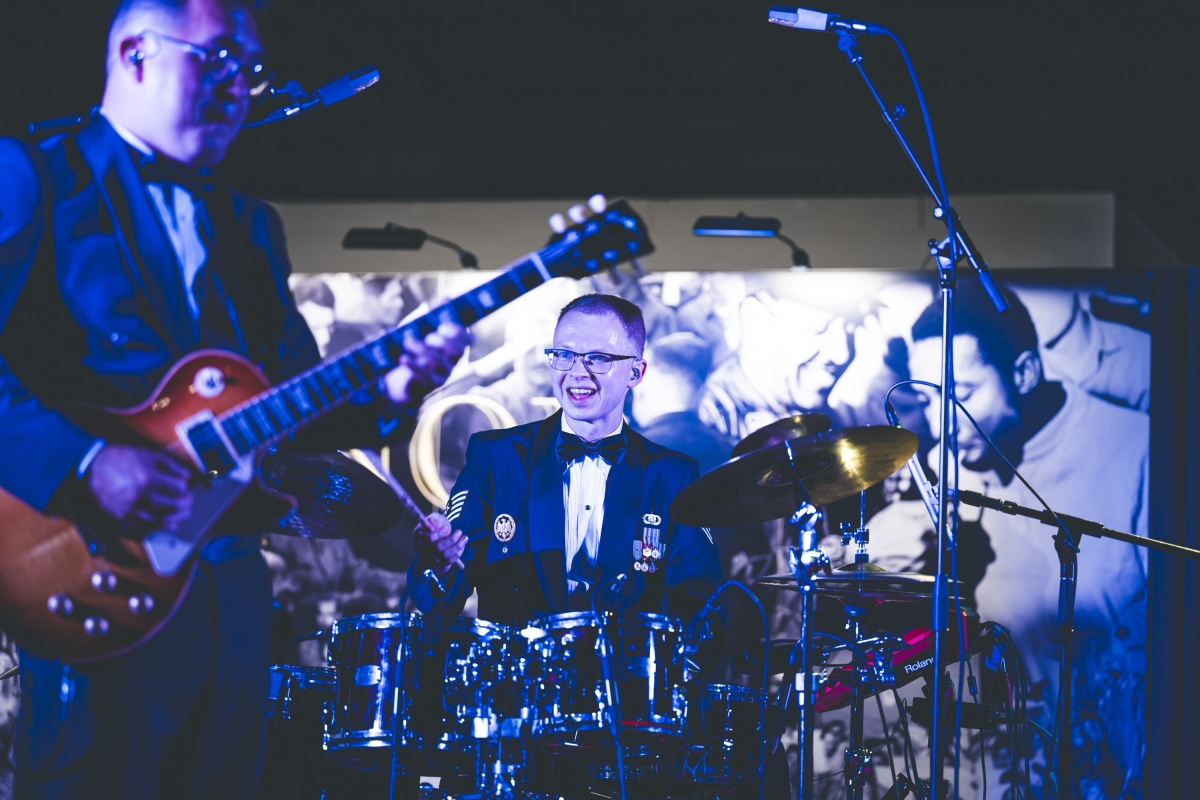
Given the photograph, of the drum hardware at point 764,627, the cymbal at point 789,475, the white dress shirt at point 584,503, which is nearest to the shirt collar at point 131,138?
the cymbal at point 789,475

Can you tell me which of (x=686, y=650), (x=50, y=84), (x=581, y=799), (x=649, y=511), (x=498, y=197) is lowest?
(x=581, y=799)

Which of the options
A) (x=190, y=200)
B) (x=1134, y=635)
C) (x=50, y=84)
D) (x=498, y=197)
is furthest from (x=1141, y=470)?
(x=50, y=84)

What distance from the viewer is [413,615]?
3209 mm

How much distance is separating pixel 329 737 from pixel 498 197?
4.50m

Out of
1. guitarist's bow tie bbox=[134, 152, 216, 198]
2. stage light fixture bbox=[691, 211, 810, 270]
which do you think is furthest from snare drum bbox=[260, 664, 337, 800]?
stage light fixture bbox=[691, 211, 810, 270]

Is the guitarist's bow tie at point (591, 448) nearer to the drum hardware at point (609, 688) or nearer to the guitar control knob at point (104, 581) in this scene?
the drum hardware at point (609, 688)

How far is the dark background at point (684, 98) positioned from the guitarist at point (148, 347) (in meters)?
2.05

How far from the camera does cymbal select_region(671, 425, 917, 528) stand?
3.06m

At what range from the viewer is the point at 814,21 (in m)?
2.94

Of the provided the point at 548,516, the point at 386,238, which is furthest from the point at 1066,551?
the point at 386,238

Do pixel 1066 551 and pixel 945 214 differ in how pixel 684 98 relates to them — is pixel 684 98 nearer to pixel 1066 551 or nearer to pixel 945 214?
pixel 945 214

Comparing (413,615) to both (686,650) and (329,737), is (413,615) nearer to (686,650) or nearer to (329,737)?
(329,737)

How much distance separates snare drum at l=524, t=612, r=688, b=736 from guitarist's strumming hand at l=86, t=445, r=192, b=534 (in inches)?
58.7

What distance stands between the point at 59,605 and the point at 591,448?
2.28 metres
